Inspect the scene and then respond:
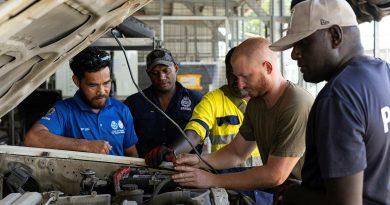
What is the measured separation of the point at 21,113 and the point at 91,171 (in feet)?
11.7

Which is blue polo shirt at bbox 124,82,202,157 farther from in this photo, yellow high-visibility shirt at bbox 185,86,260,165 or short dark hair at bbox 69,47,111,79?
short dark hair at bbox 69,47,111,79

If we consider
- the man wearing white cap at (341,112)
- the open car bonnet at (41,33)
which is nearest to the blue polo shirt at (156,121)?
the open car bonnet at (41,33)

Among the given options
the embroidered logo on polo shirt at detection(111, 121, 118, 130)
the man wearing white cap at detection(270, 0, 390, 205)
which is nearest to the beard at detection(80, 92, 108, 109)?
the embroidered logo on polo shirt at detection(111, 121, 118, 130)

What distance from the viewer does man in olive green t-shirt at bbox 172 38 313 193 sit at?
1.99 meters

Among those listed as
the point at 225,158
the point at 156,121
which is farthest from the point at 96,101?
the point at 225,158

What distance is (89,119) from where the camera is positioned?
2.66 metres

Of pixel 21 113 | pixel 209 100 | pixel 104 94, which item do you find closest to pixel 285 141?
pixel 209 100

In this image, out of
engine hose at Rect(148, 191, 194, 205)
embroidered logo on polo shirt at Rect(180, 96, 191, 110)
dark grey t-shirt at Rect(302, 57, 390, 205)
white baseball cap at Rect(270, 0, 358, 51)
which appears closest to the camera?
dark grey t-shirt at Rect(302, 57, 390, 205)

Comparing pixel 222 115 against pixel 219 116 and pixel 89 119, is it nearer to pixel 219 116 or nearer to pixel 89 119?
pixel 219 116

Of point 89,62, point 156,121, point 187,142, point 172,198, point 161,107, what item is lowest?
point 172,198

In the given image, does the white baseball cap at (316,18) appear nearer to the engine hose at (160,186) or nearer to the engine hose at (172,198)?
the engine hose at (172,198)

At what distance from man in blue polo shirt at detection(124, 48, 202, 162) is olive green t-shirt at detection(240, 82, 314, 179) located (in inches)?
33.8

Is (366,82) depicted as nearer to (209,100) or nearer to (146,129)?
(209,100)

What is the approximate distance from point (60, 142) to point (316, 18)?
1.64 metres
